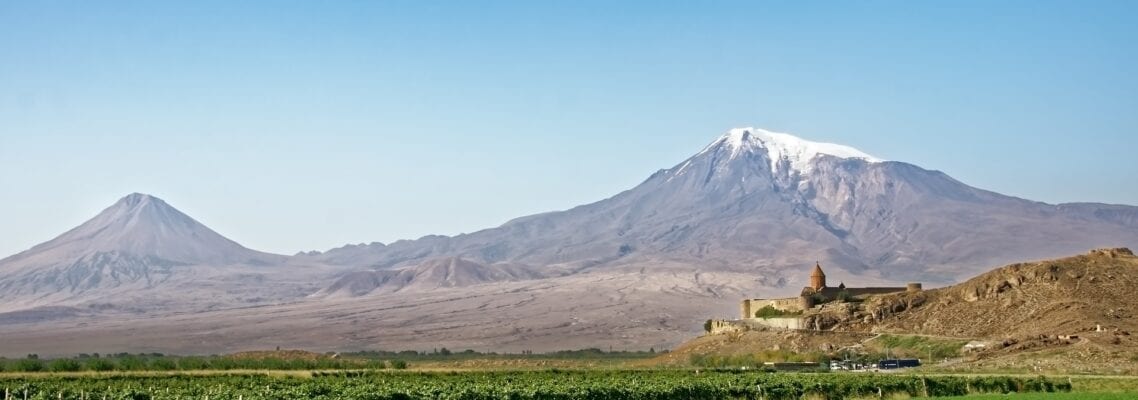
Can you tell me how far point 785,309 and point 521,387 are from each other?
4681cm

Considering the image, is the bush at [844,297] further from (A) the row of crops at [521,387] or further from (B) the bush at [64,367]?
(B) the bush at [64,367]

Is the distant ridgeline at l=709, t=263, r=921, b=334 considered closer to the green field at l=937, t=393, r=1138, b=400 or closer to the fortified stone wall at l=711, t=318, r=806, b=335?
the fortified stone wall at l=711, t=318, r=806, b=335

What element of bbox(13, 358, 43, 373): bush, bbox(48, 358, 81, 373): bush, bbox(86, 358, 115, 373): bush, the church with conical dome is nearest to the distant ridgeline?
the church with conical dome

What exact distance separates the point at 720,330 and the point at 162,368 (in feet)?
117

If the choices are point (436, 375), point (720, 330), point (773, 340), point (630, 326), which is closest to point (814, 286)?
point (720, 330)

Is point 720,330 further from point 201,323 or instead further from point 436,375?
point 201,323

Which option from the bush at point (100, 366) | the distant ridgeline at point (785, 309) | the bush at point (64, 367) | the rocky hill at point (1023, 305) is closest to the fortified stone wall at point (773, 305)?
the distant ridgeline at point (785, 309)

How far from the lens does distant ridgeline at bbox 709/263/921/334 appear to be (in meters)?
83.1

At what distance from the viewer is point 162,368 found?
2537 inches

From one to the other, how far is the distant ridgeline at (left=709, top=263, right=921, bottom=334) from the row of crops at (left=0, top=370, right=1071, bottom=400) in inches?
1150

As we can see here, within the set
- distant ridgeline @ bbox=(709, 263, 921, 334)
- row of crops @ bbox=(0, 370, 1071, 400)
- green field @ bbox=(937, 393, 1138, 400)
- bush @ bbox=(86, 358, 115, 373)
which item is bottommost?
green field @ bbox=(937, 393, 1138, 400)

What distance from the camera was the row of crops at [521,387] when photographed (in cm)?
3934

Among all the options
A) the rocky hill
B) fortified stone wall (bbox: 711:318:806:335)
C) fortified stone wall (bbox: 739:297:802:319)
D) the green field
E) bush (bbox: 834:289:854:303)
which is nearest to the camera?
the green field

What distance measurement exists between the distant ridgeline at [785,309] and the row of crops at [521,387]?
2921 centimetres
